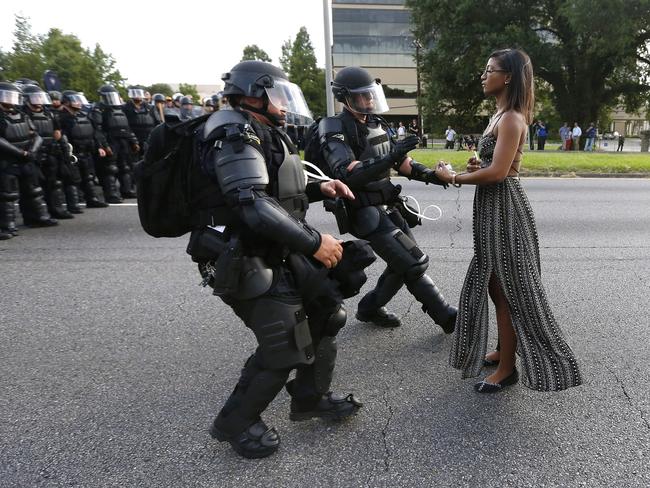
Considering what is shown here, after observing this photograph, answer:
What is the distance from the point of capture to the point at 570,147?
2591 centimetres

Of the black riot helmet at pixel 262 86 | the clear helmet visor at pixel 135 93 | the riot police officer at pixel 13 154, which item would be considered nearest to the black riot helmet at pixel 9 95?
the riot police officer at pixel 13 154

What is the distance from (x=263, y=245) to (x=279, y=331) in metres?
0.37

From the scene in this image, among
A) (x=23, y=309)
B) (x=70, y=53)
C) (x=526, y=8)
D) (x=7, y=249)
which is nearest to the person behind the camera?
(x=23, y=309)

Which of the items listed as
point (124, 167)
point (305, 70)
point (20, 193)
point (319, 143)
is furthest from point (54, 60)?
point (319, 143)

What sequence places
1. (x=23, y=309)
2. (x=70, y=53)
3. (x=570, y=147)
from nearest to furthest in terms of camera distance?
(x=23, y=309) < (x=570, y=147) < (x=70, y=53)

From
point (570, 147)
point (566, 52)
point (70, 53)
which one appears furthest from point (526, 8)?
point (70, 53)

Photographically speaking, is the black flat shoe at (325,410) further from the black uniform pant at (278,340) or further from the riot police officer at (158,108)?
the riot police officer at (158,108)

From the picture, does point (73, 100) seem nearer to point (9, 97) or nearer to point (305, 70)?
point (9, 97)

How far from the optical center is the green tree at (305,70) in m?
43.3

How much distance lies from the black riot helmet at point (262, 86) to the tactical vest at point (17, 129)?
5.81 metres

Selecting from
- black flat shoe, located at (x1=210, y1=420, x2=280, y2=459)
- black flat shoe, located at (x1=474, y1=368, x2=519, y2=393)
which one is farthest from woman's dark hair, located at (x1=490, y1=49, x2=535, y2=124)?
black flat shoe, located at (x1=210, y1=420, x2=280, y2=459)

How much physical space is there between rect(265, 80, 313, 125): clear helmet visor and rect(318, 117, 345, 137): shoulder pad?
803 mm

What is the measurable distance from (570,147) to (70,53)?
32.7 meters

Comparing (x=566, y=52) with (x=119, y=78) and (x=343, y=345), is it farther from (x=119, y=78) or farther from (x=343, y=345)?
(x=119, y=78)
